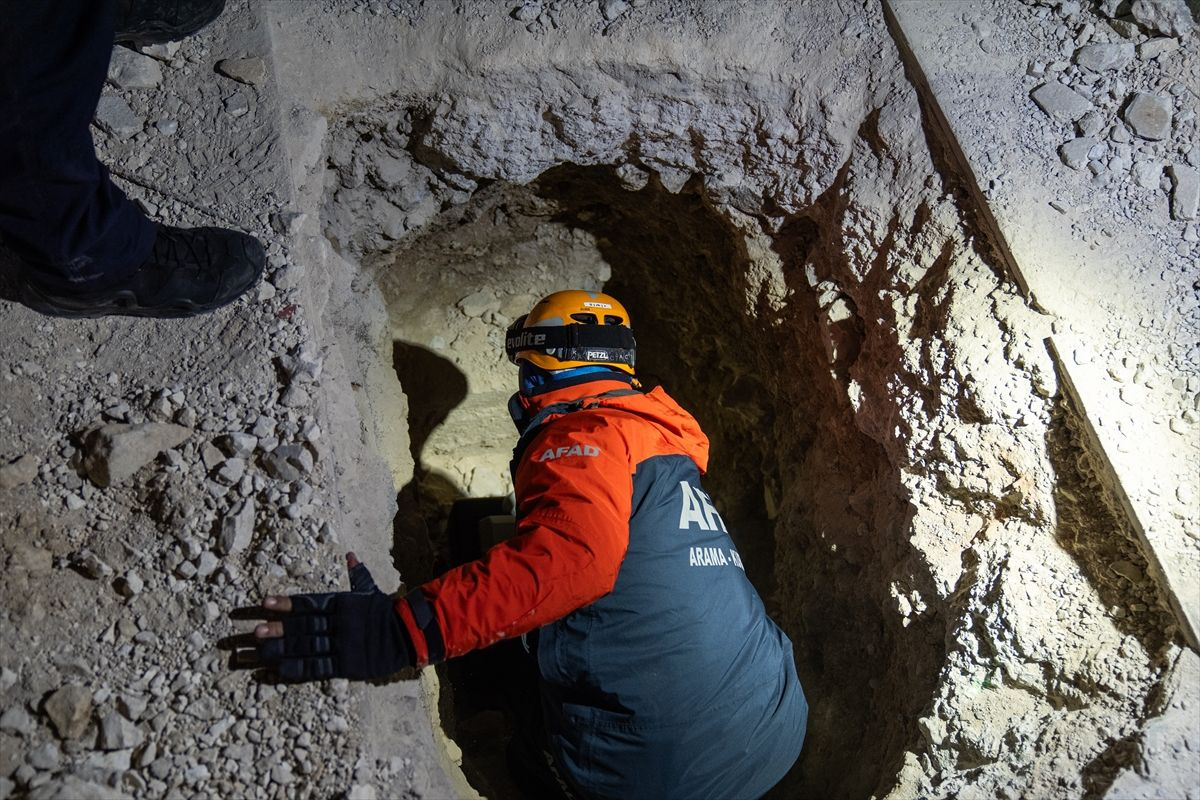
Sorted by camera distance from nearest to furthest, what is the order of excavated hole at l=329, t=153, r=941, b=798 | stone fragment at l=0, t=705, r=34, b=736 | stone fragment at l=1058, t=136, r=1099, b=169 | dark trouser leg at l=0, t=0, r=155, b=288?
dark trouser leg at l=0, t=0, r=155, b=288
stone fragment at l=0, t=705, r=34, b=736
stone fragment at l=1058, t=136, r=1099, b=169
excavated hole at l=329, t=153, r=941, b=798

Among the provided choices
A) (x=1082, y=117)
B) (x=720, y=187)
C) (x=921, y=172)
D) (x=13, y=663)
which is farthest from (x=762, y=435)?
(x=13, y=663)

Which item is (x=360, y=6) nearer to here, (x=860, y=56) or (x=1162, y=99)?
(x=860, y=56)

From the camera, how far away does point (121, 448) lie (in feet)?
7.10

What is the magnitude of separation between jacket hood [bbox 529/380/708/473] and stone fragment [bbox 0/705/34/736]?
5.15 feet

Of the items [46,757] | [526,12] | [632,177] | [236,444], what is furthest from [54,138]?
[632,177]

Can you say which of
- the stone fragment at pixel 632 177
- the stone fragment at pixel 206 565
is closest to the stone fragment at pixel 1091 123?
the stone fragment at pixel 632 177

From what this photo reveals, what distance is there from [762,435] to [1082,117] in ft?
5.89

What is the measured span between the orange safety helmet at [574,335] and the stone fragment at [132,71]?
1.40 metres

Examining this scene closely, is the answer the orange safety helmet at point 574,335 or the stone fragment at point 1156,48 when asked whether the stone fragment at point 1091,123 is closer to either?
Answer: the stone fragment at point 1156,48

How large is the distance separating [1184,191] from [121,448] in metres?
3.24

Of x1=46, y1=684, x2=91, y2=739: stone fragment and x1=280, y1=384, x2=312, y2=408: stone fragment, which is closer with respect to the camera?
x1=46, y1=684, x2=91, y2=739: stone fragment

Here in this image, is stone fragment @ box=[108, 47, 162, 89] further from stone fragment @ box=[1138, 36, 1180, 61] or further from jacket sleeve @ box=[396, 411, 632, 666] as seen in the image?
stone fragment @ box=[1138, 36, 1180, 61]

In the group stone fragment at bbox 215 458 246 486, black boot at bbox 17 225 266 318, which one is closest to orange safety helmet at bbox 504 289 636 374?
black boot at bbox 17 225 266 318

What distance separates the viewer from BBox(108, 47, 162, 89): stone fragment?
2604 mm
